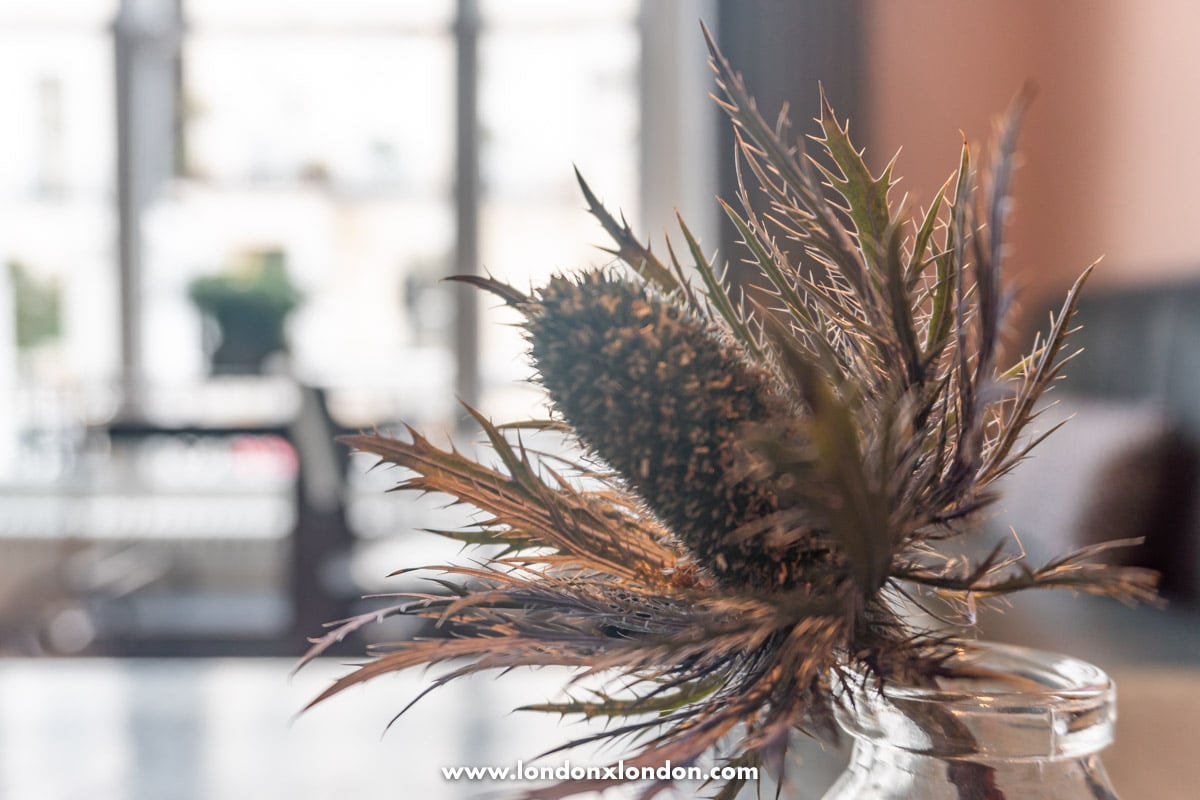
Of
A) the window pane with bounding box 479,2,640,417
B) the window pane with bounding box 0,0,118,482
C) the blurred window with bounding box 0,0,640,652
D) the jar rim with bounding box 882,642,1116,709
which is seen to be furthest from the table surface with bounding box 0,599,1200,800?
the window pane with bounding box 0,0,118,482

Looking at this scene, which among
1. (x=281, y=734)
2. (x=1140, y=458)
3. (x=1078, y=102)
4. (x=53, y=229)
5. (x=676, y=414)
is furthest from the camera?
(x=53, y=229)

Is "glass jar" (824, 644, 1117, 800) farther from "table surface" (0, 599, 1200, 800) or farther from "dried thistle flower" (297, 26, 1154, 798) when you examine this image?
"table surface" (0, 599, 1200, 800)

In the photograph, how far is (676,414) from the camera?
23cm

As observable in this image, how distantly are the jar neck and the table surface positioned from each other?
0.86 ft

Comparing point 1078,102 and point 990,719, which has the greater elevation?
point 1078,102

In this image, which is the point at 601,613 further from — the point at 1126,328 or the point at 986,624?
the point at 1126,328

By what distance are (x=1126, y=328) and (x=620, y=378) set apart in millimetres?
1898

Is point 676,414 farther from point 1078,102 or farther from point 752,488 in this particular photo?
point 1078,102

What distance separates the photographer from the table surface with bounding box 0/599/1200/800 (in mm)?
588

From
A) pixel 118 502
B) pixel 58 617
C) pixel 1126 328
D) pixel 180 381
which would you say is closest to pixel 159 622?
pixel 58 617

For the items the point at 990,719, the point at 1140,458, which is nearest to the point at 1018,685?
the point at 990,719

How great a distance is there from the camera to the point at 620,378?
0.23 m

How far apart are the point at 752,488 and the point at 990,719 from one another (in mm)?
78

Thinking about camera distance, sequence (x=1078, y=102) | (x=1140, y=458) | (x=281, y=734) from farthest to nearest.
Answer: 1. (x=1078, y=102)
2. (x=1140, y=458)
3. (x=281, y=734)
